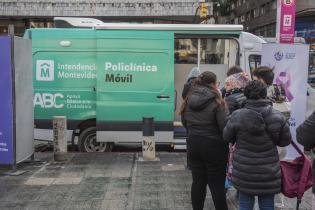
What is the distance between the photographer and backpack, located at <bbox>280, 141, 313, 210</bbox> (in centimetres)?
451

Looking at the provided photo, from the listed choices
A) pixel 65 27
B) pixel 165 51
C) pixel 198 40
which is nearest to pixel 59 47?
pixel 65 27

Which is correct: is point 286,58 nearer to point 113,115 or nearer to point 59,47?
point 113,115

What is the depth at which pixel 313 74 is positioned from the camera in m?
29.2

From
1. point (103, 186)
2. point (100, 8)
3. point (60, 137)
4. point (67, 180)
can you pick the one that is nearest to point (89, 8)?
point (100, 8)

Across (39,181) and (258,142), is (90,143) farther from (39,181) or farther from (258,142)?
(258,142)

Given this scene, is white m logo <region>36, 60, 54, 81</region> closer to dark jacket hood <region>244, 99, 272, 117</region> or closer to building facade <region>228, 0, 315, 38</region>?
dark jacket hood <region>244, 99, 272, 117</region>

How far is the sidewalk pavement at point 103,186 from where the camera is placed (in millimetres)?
6094

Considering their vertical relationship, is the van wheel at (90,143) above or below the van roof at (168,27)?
below

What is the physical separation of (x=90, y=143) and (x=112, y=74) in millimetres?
1551

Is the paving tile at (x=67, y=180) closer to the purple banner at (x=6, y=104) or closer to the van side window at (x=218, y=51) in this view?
the purple banner at (x=6, y=104)

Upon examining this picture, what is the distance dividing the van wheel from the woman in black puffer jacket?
18.6 feet

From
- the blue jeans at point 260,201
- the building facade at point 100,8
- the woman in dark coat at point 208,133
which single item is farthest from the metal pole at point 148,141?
the building facade at point 100,8

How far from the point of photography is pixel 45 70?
9.50 meters

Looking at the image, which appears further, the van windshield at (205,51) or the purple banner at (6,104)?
the van windshield at (205,51)
